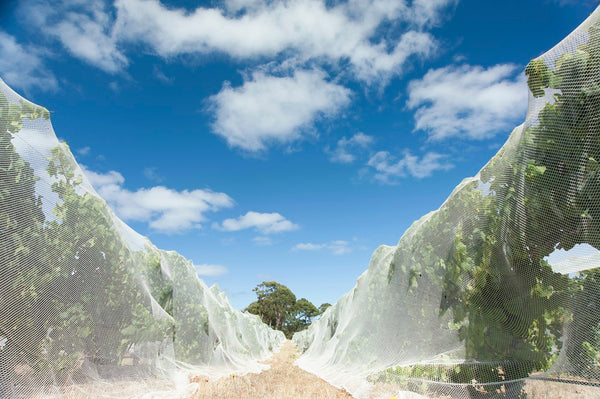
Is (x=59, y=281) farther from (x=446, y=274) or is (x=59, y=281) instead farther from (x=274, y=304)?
(x=274, y=304)

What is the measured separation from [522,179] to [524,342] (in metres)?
1.50

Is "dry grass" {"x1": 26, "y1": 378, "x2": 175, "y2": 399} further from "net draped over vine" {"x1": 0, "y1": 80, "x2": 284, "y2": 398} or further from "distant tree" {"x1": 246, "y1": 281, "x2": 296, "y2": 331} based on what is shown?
"distant tree" {"x1": 246, "y1": 281, "x2": 296, "y2": 331}

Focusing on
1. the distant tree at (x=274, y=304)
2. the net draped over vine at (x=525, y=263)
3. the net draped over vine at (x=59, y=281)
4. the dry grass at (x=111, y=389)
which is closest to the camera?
the net draped over vine at (x=525, y=263)

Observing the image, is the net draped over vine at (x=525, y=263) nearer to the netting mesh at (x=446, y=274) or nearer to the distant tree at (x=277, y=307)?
the netting mesh at (x=446, y=274)

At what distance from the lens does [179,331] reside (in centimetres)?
735

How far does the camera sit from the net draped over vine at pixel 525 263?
8.71ft

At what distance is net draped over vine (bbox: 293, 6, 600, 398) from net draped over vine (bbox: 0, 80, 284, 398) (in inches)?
132

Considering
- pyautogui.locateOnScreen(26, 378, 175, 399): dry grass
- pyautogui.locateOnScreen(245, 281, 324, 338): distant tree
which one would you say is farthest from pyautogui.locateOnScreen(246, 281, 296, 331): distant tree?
pyautogui.locateOnScreen(26, 378, 175, 399): dry grass

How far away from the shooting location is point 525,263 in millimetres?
A: 3125

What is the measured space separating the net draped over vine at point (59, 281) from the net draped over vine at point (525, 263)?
11.0 ft

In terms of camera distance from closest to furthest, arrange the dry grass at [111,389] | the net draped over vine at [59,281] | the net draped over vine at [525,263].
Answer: the net draped over vine at [525,263] < the net draped over vine at [59,281] < the dry grass at [111,389]

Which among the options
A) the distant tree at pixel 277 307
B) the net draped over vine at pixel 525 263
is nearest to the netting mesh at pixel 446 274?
the net draped over vine at pixel 525 263

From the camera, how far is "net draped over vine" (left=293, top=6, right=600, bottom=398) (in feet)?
8.71

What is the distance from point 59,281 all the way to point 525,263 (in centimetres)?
457
